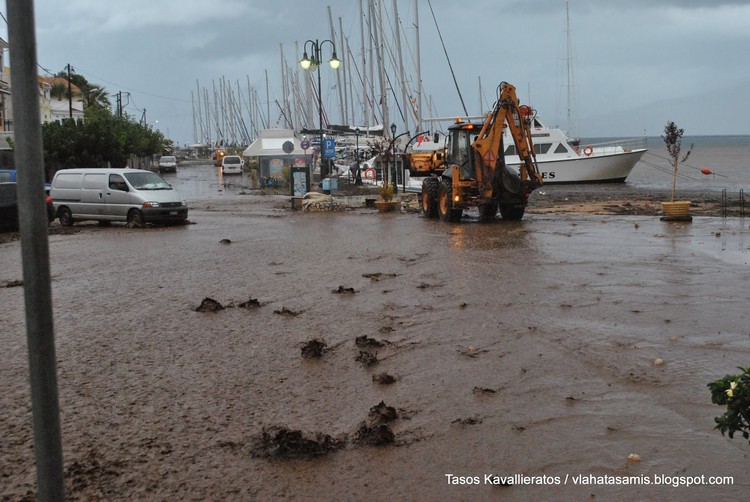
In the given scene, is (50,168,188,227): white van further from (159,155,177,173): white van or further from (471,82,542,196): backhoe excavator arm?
(159,155,177,173): white van

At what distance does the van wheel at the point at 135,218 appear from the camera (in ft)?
79.5

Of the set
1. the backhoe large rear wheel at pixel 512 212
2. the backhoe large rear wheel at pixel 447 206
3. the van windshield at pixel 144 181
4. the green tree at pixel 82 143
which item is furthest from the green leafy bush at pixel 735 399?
the green tree at pixel 82 143

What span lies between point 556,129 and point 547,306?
43.4 m

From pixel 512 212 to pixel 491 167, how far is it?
1929mm

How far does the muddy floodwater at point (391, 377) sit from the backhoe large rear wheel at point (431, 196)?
9740 millimetres

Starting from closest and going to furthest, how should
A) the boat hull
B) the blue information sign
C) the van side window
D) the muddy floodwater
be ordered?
the muddy floodwater
the van side window
the blue information sign
the boat hull

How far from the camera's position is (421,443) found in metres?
5.75

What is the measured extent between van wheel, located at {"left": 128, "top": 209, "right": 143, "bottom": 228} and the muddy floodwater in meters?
8.56

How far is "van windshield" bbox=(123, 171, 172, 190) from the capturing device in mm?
24688

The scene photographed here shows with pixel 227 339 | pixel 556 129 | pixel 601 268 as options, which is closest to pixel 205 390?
pixel 227 339

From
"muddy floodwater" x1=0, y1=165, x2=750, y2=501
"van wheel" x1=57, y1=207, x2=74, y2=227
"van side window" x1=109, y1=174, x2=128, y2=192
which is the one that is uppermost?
"van side window" x1=109, y1=174, x2=128, y2=192

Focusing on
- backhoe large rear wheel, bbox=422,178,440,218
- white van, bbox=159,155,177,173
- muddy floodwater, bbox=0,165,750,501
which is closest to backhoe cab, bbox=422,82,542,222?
backhoe large rear wheel, bbox=422,178,440,218

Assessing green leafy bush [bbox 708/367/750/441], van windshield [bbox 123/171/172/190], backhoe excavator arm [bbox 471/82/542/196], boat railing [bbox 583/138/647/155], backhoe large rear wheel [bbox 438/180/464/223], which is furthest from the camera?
boat railing [bbox 583/138/647/155]

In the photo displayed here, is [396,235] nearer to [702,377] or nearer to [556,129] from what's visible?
[702,377]
